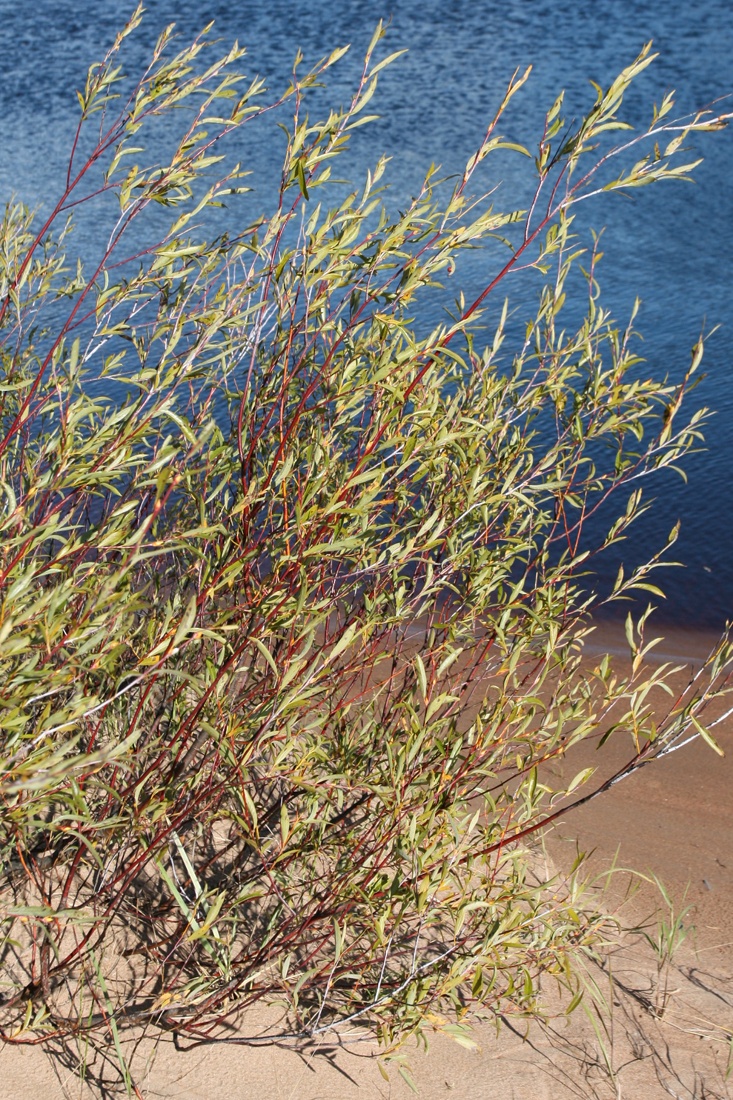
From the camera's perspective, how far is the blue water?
23.7 ft

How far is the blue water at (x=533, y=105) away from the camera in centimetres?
723

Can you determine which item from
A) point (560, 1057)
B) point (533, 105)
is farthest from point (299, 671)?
point (533, 105)

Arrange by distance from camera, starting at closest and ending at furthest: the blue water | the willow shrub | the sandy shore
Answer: the willow shrub
the sandy shore
the blue water

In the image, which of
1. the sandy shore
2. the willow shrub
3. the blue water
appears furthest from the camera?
the blue water

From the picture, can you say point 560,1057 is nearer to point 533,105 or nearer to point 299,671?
point 299,671

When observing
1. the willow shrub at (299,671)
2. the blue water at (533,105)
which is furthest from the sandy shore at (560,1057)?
the blue water at (533,105)

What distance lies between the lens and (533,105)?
13.5 meters

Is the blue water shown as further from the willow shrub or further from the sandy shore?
the willow shrub

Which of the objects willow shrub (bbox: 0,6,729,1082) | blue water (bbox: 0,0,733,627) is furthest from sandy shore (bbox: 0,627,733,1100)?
blue water (bbox: 0,0,733,627)

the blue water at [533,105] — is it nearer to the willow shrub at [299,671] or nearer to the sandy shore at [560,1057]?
the sandy shore at [560,1057]

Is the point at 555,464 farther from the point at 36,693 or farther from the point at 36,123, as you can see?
the point at 36,123

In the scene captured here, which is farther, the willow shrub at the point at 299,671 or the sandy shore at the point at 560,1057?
the sandy shore at the point at 560,1057

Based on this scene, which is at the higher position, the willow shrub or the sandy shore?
the willow shrub

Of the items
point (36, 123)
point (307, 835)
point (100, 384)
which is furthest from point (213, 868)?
point (36, 123)
